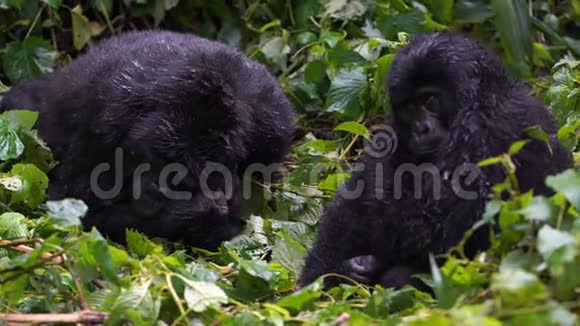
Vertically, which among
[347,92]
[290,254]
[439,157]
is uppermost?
[439,157]

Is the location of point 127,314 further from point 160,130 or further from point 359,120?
point 359,120

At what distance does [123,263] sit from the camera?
6.16ft

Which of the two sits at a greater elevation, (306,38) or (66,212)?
(66,212)

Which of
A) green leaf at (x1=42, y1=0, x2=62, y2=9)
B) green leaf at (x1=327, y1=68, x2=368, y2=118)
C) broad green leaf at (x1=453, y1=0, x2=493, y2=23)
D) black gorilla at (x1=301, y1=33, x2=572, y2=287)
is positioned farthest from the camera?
broad green leaf at (x1=453, y1=0, x2=493, y2=23)

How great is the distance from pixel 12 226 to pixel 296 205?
77cm

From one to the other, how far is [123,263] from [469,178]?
0.63m

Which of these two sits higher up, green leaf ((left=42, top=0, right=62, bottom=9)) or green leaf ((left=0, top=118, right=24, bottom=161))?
green leaf ((left=42, top=0, right=62, bottom=9))

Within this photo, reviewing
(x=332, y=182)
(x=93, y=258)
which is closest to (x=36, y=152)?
(x=332, y=182)

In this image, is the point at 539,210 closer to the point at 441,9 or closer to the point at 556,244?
the point at 556,244

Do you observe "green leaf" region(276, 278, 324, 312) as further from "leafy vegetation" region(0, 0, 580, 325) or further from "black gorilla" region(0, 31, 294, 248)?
"black gorilla" region(0, 31, 294, 248)

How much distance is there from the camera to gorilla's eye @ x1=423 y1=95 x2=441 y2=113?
78.4 inches

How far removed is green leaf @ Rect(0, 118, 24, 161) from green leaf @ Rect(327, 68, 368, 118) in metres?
0.88

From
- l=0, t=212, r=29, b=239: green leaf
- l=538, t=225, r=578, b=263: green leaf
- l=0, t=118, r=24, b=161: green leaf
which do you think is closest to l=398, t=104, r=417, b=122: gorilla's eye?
→ l=538, t=225, r=578, b=263: green leaf

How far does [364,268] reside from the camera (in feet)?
6.86
